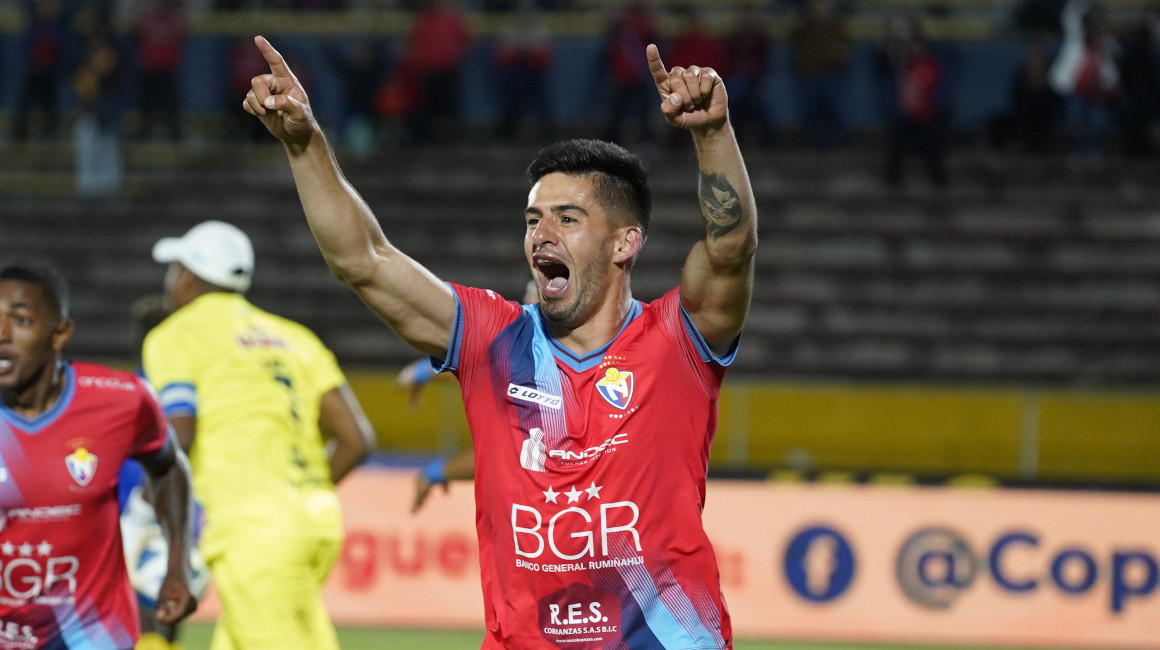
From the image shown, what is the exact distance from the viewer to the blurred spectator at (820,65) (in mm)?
18656

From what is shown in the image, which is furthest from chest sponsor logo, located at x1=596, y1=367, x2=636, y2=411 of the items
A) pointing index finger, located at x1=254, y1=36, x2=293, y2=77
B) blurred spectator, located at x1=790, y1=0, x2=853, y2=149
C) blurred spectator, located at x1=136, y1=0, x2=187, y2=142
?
blurred spectator, located at x1=136, y1=0, x2=187, y2=142

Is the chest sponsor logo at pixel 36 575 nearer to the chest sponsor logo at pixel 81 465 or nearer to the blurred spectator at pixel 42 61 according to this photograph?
the chest sponsor logo at pixel 81 465

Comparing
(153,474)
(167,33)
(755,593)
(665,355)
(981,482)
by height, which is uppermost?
(167,33)

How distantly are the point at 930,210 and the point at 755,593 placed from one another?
28.0 feet

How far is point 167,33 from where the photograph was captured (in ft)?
63.8

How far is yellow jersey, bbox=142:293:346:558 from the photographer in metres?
6.68

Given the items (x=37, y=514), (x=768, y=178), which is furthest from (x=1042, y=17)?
(x=37, y=514)

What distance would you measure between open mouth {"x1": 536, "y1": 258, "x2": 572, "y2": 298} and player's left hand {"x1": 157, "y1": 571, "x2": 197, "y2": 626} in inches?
84.3

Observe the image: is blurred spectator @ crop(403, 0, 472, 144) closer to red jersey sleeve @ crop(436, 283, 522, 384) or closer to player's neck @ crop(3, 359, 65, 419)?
player's neck @ crop(3, 359, 65, 419)

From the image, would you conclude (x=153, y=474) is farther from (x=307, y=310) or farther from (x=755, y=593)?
(x=307, y=310)

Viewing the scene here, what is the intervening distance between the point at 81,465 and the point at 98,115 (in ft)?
49.5

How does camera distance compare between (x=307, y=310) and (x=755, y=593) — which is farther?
(x=307, y=310)

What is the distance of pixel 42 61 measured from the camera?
2000 centimetres

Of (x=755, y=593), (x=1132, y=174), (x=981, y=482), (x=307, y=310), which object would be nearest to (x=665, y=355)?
(x=755, y=593)
